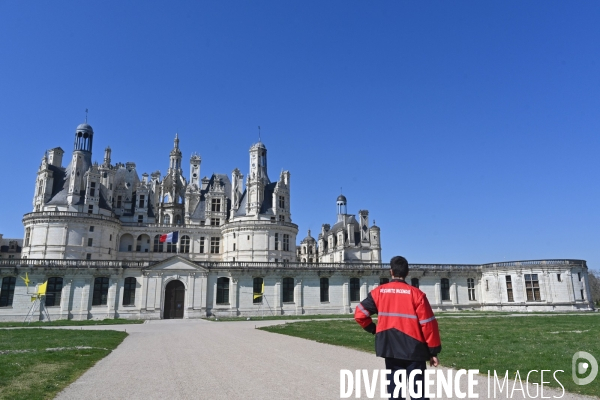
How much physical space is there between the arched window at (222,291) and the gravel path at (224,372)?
2565cm

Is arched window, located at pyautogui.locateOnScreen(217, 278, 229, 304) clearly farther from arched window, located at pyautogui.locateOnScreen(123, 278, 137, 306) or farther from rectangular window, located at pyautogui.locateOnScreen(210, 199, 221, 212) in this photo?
rectangular window, located at pyautogui.locateOnScreen(210, 199, 221, 212)

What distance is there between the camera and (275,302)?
45.9 metres

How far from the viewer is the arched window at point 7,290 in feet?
131

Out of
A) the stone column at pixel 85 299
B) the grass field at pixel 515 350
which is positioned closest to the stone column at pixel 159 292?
the stone column at pixel 85 299

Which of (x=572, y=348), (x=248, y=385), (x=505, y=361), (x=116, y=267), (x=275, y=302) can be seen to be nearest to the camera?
(x=248, y=385)

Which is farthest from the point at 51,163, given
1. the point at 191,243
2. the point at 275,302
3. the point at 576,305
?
the point at 576,305

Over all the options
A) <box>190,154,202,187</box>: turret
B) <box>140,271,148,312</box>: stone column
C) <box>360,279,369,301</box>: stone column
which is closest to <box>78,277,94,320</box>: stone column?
<box>140,271,148,312</box>: stone column

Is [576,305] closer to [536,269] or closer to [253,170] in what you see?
[536,269]

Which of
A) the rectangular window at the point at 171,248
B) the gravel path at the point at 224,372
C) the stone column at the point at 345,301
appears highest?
the rectangular window at the point at 171,248

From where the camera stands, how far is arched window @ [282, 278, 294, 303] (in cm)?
4666

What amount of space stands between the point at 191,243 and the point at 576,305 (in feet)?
163

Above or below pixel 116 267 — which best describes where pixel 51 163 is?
above

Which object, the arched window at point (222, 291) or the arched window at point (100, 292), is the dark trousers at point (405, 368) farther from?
the arched window at point (100, 292)

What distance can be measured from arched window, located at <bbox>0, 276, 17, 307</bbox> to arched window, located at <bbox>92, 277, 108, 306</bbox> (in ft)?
23.5
